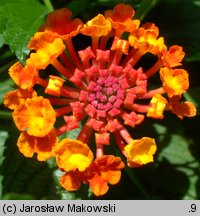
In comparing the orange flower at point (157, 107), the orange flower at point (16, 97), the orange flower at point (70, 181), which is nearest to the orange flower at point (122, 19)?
the orange flower at point (157, 107)

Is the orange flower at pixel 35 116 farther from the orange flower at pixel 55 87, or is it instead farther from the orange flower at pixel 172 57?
the orange flower at pixel 172 57

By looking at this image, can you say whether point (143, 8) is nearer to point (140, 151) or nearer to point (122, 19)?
point (122, 19)

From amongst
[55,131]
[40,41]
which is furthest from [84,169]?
[40,41]

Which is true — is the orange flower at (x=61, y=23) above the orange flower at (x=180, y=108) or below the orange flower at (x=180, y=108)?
above

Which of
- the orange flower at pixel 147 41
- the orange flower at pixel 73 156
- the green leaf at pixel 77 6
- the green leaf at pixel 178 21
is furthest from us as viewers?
the green leaf at pixel 178 21

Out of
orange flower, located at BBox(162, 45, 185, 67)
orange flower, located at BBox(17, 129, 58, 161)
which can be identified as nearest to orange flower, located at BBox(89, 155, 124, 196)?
orange flower, located at BBox(17, 129, 58, 161)

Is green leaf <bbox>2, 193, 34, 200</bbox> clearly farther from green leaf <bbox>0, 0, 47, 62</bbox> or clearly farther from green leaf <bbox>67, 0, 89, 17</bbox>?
Result: green leaf <bbox>67, 0, 89, 17</bbox>
